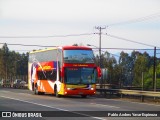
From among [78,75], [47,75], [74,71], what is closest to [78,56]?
[74,71]

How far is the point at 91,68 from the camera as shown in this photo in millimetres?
35312

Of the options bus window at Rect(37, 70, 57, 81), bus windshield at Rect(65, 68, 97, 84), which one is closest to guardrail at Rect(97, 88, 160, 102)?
bus windshield at Rect(65, 68, 97, 84)

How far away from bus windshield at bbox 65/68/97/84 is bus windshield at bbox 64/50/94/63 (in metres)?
0.66

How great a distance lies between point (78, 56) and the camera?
3522 cm

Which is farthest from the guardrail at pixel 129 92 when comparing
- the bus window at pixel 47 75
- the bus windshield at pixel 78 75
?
the bus window at pixel 47 75

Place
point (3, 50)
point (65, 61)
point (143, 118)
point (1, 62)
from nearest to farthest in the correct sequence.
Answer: point (143, 118)
point (65, 61)
point (1, 62)
point (3, 50)

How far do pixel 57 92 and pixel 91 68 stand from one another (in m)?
3.36

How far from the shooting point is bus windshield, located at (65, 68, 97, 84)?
114 feet

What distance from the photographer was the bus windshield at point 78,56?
34.8 metres

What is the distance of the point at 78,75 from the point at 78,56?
141 cm

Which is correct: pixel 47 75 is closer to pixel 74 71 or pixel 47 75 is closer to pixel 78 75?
pixel 74 71

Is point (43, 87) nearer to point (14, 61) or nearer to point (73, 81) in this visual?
point (73, 81)

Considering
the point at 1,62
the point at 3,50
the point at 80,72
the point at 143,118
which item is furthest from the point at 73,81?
the point at 3,50

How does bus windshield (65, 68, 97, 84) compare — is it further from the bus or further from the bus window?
the bus window
